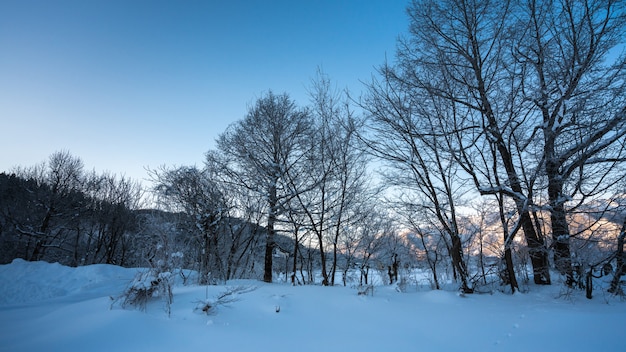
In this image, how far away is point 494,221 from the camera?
6527mm

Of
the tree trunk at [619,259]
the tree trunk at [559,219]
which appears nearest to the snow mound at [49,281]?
the tree trunk at [559,219]

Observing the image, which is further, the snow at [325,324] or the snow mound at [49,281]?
the snow mound at [49,281]

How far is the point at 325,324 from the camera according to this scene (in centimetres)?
373

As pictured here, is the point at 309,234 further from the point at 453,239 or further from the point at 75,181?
the point at 75,181

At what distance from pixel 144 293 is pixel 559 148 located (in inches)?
330

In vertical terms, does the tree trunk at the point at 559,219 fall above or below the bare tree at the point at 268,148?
below

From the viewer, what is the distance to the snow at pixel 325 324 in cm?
296

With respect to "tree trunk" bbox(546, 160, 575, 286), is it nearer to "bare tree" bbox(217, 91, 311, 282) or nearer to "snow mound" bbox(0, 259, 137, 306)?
"bare tree" bbox(217, 91, 311, 282)

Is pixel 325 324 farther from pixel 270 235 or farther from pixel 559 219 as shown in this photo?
pixel 270 235

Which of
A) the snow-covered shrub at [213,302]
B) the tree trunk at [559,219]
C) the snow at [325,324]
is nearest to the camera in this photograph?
the snow at [325,324]

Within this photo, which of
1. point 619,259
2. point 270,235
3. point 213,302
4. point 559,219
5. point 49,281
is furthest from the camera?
point 270,235

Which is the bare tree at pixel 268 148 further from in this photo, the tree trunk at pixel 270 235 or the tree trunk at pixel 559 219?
the tree trunk at pixel 559 219

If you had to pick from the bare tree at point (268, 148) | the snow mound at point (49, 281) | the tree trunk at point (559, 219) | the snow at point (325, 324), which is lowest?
the snow mound at point (49, 281)

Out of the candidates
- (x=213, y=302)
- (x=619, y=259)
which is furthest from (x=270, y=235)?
(x=619, y=259)
